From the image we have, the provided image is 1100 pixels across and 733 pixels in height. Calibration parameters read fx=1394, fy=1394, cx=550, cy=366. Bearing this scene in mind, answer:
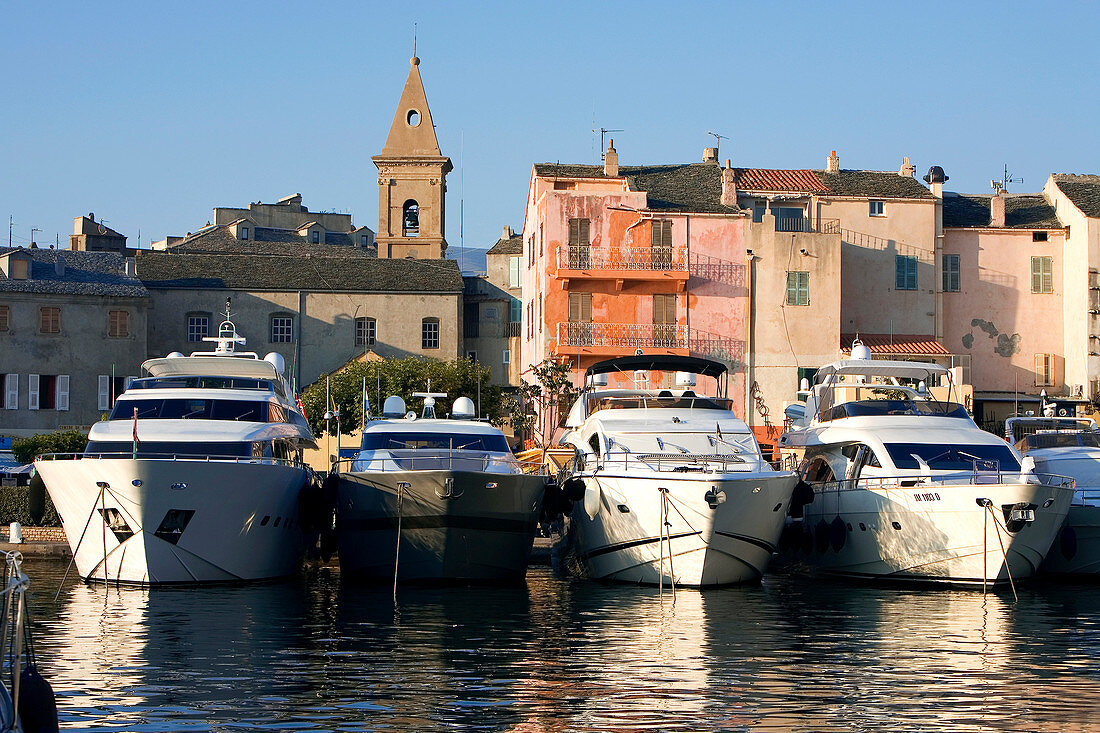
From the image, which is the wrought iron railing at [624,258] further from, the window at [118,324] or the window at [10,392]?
the window at [10,392]

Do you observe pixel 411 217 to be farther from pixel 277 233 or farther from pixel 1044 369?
pixel 1044 369

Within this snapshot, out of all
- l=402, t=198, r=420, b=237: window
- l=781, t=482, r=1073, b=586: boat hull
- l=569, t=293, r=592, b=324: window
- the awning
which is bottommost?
l=781, t=482, r=1073, b=586: boat hull

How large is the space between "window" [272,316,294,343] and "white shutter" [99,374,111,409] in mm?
7617

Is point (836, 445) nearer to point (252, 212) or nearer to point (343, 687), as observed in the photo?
point (343, 687)

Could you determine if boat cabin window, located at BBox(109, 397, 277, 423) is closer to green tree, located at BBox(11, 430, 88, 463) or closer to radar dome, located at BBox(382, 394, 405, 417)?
radar dome, located at BBox(382, 394, 405, 417)

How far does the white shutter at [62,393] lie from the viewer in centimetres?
5938

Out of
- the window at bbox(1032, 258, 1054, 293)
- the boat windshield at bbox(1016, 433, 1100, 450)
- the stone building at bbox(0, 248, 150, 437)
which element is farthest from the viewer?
the stone building at bbox(0, 248, 150, 437)

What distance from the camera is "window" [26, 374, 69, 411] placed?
194 feet

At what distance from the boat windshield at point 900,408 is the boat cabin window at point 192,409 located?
12253 mm

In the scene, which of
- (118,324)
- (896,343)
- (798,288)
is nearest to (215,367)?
(798,288)

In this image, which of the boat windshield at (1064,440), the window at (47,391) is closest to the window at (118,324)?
the window at (47,391)

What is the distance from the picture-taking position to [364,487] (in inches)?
978

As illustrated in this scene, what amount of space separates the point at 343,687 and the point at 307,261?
5438cm

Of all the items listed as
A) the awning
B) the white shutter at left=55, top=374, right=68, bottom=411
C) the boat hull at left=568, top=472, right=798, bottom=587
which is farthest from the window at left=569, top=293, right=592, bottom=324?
the white shutter at left=55, top=374, right=68, bottom=411
